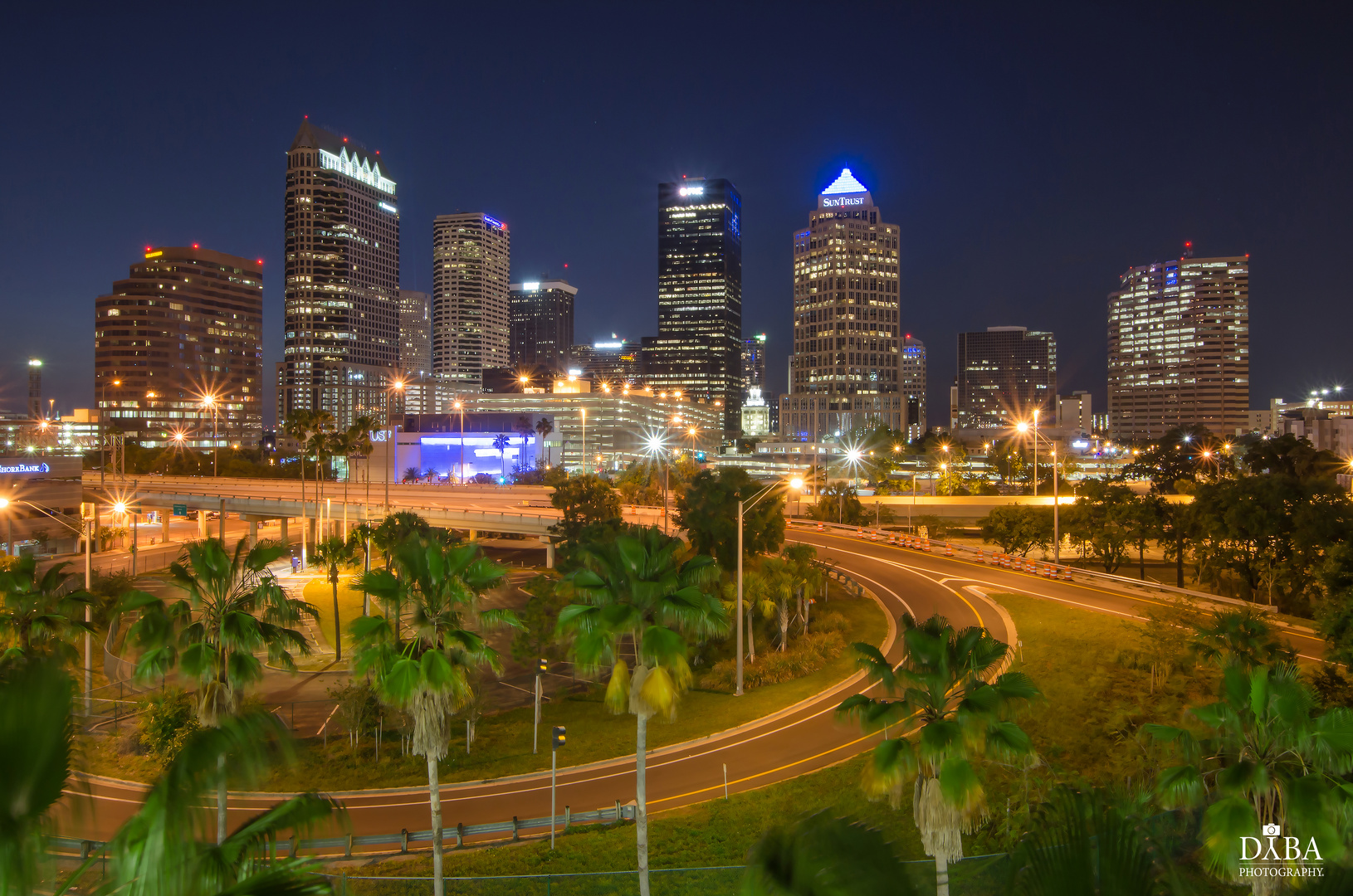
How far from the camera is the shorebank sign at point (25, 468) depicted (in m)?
72.5

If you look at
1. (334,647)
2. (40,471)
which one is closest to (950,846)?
(334,647)

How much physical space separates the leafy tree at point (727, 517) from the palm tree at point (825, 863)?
34180 millimetres

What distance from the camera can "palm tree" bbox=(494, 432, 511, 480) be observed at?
14721 centimetres

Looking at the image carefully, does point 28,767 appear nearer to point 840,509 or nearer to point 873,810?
point 873,810

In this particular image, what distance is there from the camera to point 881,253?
198m

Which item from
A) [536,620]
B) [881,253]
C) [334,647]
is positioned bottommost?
[334,647]

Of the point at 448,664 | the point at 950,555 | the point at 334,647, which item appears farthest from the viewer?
the point at 950,555

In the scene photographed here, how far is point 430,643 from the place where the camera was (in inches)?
598

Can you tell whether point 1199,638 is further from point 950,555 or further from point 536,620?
point 950,555

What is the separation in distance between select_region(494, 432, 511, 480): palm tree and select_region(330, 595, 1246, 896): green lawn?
424 ft

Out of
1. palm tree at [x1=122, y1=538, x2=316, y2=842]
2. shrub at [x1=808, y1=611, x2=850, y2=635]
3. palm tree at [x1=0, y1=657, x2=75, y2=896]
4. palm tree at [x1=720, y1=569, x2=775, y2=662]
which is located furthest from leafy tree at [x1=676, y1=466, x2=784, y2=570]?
palm tree at [x1=0, y1=657, x2=75, y2=896]

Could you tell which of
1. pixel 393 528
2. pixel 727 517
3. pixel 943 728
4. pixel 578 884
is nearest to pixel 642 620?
pixel 578 884

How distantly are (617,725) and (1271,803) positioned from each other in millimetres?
21614

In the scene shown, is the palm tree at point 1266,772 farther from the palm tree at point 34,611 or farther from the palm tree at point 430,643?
the palm tree at point 34,611
